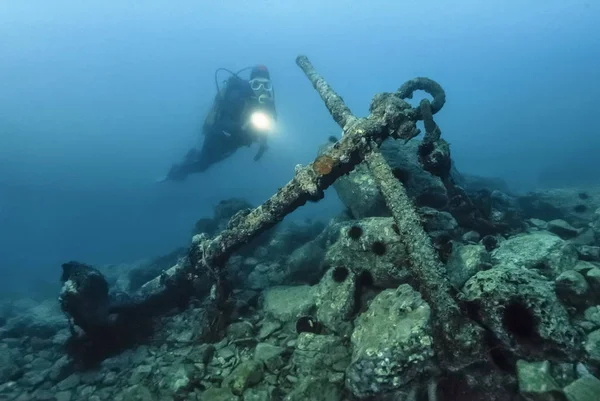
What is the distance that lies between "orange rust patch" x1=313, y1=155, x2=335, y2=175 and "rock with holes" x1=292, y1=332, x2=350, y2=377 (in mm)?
2983

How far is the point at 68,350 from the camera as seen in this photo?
7516 mm

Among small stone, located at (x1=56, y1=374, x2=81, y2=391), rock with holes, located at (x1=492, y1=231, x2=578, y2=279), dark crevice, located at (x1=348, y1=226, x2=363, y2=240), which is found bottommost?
rock with holes, located at (x1=492, y1=231, x2=578, y2=279)

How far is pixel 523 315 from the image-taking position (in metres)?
3.87

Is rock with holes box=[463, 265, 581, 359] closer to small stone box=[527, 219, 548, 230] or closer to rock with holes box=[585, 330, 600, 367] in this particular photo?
rock with holes box=[585, 330, 600, 367]

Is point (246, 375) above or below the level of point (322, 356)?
above

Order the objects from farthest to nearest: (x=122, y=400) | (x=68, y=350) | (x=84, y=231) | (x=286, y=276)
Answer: (x=84, y=231), (x=286, y=276), (x=68, y=350), (x=122, y=400)

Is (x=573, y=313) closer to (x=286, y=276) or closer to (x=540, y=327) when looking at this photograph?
(x=540, y=327)

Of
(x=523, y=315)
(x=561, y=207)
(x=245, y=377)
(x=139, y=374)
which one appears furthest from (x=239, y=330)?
(x=561, y=207)

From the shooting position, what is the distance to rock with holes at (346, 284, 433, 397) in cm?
380

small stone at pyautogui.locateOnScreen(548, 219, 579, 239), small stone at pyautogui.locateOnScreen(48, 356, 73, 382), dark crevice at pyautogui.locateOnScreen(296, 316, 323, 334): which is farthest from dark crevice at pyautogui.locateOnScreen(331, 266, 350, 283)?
small stone at pyautogui.locateOnScreen(548, 219, 579, 239)

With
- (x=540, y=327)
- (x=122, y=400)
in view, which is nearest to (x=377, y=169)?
(x=540, y=327)

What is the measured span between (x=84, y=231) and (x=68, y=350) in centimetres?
6411

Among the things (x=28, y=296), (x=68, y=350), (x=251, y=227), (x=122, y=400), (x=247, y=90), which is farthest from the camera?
(x=28, y=296)

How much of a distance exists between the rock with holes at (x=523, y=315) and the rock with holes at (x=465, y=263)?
1.21 meters
